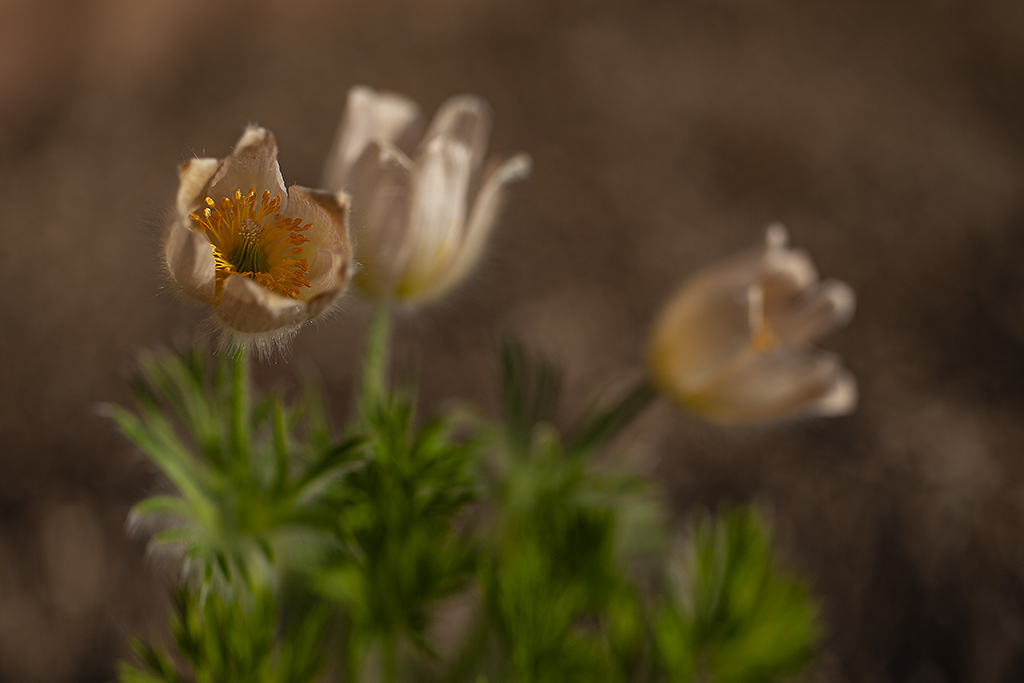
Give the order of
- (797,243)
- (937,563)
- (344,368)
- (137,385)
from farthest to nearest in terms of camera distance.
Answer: (797,243) → (344,368) → (937,563) → (137,385)

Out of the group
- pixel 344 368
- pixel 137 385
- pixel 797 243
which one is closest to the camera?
pixel 137 385

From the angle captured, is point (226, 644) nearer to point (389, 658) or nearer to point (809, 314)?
point (389, 658)

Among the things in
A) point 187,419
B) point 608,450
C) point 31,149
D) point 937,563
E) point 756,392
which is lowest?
point 937,563

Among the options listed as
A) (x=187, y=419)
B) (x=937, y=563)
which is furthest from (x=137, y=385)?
(x=937, y=563)

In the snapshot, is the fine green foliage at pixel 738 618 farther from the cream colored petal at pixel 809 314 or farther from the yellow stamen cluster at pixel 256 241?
the yellow stamen cluster at pixel 256 241

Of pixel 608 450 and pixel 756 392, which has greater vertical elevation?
pixel 756 392

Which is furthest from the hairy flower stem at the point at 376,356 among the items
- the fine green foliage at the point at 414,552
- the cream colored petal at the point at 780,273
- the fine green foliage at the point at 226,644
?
the cream colored petal at the point at 780,273

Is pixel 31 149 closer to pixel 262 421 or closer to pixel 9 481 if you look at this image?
pixel 9 481
